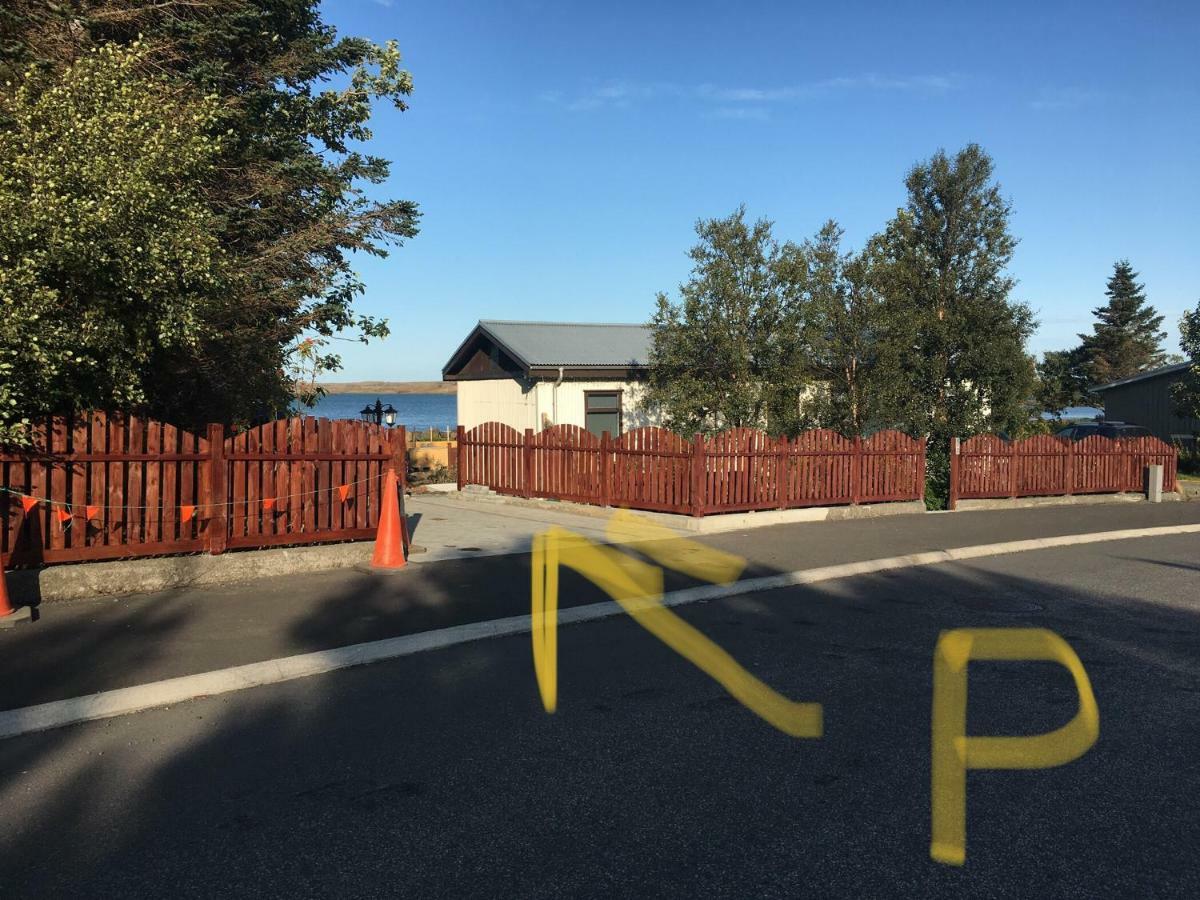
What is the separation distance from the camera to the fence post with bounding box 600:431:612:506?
55.9ft

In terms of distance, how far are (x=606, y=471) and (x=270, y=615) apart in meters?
9.45

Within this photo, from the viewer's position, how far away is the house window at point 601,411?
915 inches

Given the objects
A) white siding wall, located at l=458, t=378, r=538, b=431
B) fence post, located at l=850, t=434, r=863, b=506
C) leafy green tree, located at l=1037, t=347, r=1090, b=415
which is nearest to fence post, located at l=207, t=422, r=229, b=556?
fence post, located at l=850, t=434, r=863, b=506

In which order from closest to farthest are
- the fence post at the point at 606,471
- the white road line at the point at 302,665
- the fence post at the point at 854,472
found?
1. the white road line at the point at 302,665
2. the fence post at the point at 606,471
3. the fence post at the point at 854,472

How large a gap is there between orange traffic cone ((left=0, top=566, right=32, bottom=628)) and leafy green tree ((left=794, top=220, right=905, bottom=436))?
1482 centimetres

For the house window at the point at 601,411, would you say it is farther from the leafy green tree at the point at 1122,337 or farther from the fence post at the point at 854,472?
the leafy green tree at the point at 1122,337

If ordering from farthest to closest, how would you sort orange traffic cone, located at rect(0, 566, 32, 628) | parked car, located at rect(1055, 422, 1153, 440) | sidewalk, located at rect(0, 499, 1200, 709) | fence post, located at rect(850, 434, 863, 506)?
parked car, located at rect(1055, 422, 1153, 440) < fence post, located at rect(850, 434, 863, 506) < orange traffic cone, located at rect(0, 566, 32, 628) < sidewalk, located at rect(0, 499, 1200, 709)

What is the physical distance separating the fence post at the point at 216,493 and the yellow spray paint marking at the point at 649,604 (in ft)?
10.5

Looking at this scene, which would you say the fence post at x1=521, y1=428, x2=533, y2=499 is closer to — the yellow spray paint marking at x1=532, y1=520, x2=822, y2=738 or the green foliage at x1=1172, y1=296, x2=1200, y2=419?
the yellow spray paint marking at x1=532, y1=520, x2=822, y2=738

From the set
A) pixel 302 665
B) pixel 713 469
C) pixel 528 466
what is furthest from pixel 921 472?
pixel 302 665

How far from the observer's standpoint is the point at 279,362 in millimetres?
13555

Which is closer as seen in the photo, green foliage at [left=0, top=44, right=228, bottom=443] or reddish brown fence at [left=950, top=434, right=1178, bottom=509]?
green foliage at [left=0, top=44, right=228, bottom=443]

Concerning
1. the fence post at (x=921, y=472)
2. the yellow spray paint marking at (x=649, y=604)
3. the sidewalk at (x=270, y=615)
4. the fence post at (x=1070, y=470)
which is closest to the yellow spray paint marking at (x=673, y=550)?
the yellow spray paint marking at (x=649, y=604)

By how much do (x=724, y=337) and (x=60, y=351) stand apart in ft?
41.7
